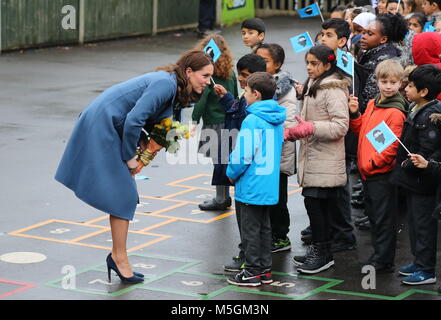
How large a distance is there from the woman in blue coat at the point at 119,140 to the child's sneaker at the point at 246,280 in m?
0.74

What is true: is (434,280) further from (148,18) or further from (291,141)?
(148,18)

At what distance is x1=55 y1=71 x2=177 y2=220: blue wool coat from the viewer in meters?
7.35

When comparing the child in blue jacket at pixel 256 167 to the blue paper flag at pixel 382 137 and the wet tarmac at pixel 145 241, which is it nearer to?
the wet tarmac at pixel 145 241

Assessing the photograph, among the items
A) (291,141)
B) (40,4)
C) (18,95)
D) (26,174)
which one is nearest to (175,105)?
(291,141)

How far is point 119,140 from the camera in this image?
24.3 feet

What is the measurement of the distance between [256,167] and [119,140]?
1056mm

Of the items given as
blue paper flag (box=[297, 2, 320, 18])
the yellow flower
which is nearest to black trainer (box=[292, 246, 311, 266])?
the yellow flower

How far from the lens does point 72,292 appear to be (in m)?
7.23

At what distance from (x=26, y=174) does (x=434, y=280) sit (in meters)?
5.08

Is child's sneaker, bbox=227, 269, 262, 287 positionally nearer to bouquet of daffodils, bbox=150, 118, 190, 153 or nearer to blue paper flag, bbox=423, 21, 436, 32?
bouquet of daffodils, bbox=150, 118, 190, 153

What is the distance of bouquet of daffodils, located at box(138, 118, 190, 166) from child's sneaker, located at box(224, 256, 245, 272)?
41.8 inches

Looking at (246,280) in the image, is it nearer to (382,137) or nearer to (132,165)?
(132,165)

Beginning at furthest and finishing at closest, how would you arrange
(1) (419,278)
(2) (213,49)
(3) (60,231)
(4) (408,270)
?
(2) (213,49) → (3) (60,231) → (4) (408,270) → (1) (419,278)

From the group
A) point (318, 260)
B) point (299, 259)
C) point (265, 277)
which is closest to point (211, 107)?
point (299, 259)
